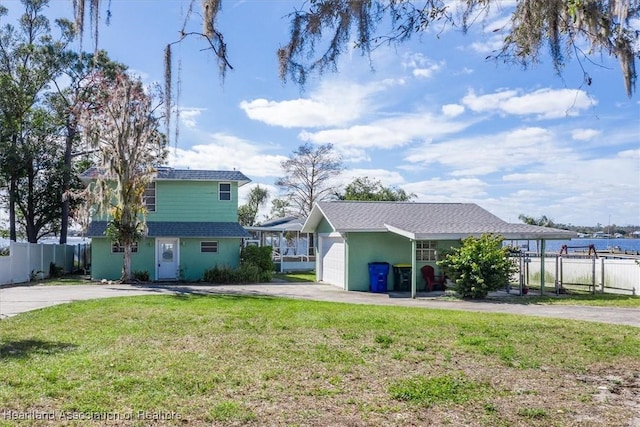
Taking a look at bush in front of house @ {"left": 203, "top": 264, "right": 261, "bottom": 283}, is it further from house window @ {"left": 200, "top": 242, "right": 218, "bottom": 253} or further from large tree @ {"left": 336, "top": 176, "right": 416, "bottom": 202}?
large tree @ {"left": 336, "top": 176, "right": 416, "bottom": 202}

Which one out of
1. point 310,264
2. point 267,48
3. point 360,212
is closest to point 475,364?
point 267,48

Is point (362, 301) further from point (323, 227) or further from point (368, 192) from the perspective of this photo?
point (368, 192)

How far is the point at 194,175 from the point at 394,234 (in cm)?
1042

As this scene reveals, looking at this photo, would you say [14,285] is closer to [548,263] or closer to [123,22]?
[123,22]

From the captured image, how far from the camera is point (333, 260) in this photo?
21.6 metres

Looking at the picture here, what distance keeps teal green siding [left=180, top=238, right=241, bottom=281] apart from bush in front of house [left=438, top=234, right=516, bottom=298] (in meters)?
11.2

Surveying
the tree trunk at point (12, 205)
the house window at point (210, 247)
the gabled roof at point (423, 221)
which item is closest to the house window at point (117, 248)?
the house window at point (210, 247)

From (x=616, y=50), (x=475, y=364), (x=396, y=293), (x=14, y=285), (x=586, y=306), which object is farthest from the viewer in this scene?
(x=14, y=285)

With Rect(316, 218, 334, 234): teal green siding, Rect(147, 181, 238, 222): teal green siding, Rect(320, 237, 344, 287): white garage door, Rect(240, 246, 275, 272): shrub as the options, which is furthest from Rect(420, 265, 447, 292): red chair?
Rect(147, 181, 238, 222): teal green siding

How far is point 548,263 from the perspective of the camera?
70.1ft

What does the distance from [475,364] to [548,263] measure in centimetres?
1638

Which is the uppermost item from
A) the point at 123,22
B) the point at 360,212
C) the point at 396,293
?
the point at 123,22

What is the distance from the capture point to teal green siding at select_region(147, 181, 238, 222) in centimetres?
2427

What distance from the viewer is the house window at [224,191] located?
24781mm
